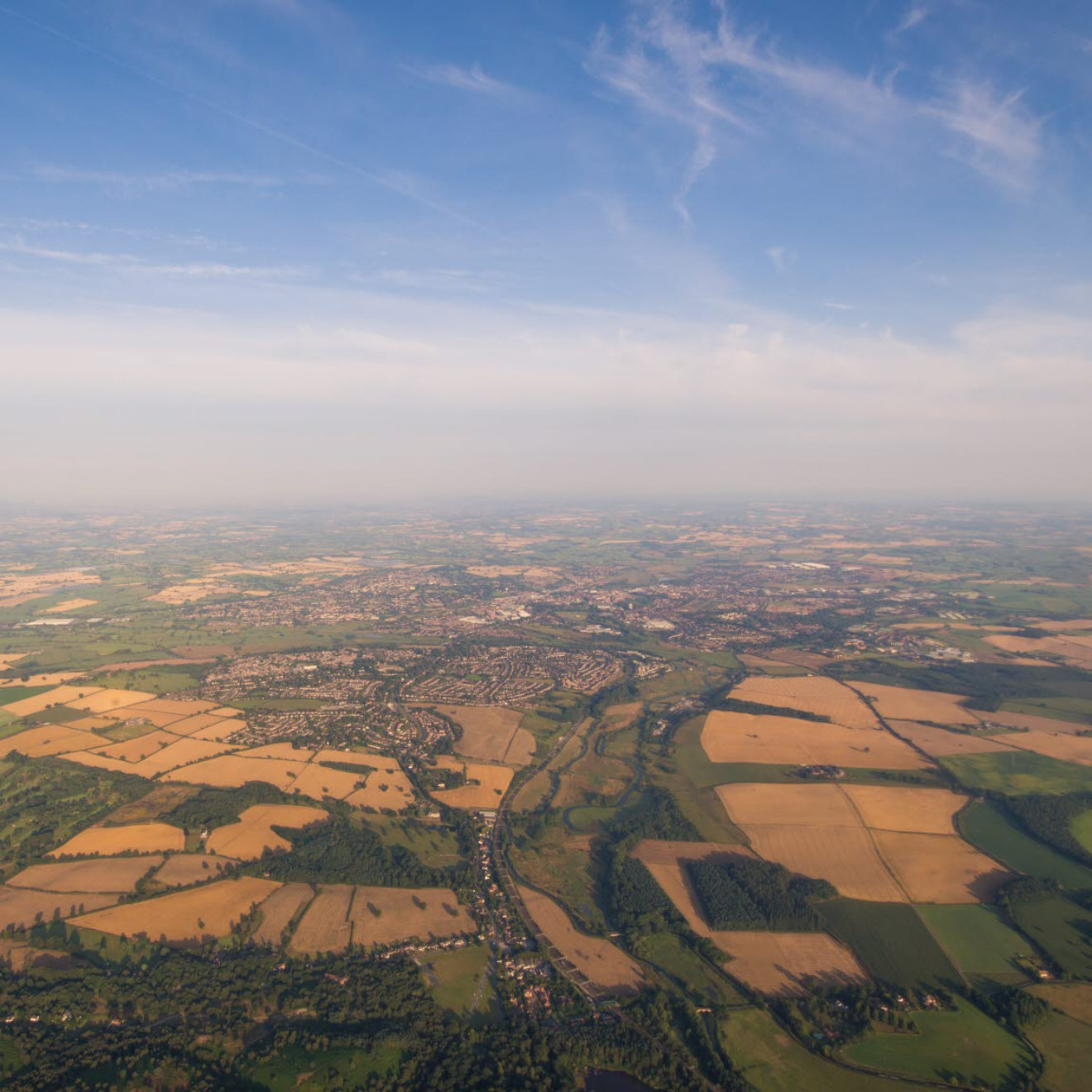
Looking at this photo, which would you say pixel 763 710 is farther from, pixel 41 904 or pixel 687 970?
pixel 41 904

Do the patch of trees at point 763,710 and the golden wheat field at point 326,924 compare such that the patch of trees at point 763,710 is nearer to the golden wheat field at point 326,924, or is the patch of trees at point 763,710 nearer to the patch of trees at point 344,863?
the patch of trees at point 344,863

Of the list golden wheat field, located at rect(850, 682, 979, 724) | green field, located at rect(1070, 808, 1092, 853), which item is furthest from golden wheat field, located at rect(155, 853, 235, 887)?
golden wheat field, located at rect(850, 682, 979, 724)

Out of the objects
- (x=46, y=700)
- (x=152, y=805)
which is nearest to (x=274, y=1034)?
(x=152, y=805)

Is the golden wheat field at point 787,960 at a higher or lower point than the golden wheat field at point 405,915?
higher

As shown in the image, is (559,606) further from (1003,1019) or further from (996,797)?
(1003,1019)

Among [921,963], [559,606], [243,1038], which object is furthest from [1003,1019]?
[559,606]

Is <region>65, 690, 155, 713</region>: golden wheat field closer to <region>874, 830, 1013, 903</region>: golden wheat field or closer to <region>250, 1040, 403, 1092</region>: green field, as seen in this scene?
<region>250, 1040, 403, 1092</region>: green field

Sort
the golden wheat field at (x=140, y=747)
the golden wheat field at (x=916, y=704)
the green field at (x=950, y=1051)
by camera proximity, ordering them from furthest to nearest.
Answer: the golden wheat field at (x=916, y=704)
the golden wheat field at (x=140, y=747)
the green field at (x=950, y=1051)

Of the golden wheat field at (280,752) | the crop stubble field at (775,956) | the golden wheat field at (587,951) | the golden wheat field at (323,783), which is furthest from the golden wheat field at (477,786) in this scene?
the crop stubble field at (775,956)
